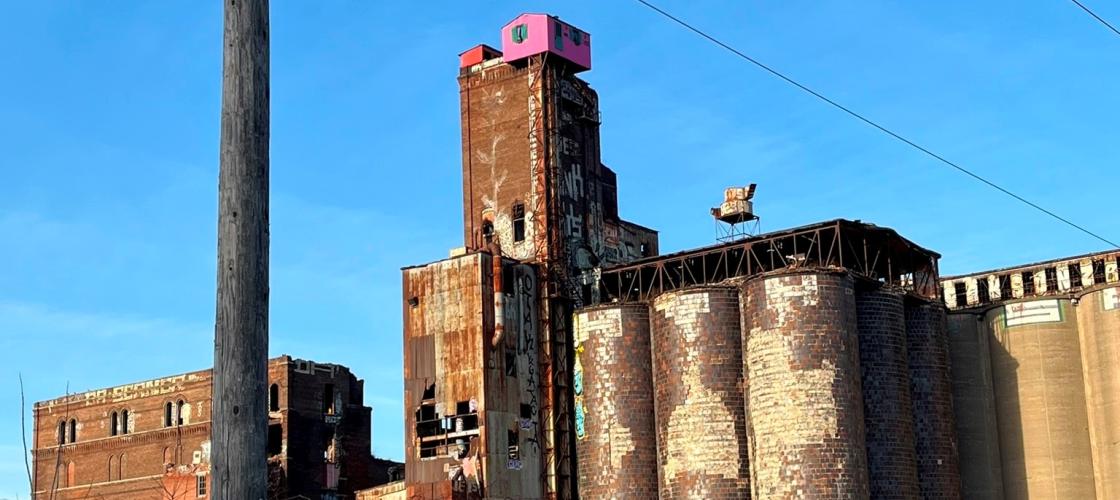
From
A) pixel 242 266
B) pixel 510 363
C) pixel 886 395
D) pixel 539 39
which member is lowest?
pixel 242 266

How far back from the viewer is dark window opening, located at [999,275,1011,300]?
7169cm

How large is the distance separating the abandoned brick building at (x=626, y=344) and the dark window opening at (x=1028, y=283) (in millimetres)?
5905

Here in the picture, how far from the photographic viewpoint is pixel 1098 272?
68.1m

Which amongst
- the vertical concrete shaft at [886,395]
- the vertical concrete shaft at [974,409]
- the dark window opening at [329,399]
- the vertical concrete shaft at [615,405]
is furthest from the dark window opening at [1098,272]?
the dark window opening at [329,399]

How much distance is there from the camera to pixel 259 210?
1148cm

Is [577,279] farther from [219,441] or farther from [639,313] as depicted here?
[219,441]

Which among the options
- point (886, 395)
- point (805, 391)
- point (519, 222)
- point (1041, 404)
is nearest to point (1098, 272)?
point (1041, 404)

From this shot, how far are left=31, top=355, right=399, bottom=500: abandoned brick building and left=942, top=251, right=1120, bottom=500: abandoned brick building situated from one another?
124 feet

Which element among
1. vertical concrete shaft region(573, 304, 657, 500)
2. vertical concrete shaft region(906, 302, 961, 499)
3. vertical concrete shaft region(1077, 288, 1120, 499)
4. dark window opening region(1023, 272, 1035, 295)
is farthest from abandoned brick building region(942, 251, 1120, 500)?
vertical concrete shaft region(573, 304, 657, 500)

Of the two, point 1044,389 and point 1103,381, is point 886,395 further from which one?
point 1103,381

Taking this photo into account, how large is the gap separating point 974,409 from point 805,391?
1242 cm

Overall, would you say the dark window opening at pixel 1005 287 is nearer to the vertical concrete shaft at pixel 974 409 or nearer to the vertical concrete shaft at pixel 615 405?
the vertical concrete shaft at pixel 974 409

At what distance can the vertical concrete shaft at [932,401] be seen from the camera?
63.6 meters

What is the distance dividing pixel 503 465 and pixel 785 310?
1551cm
